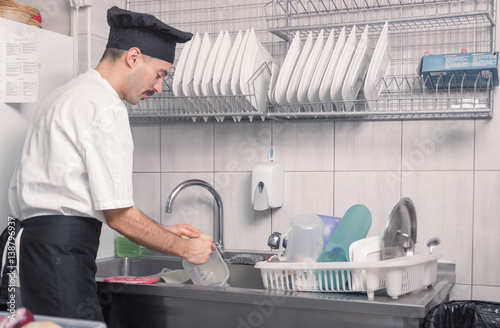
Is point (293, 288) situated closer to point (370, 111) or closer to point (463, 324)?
point (463, 324)

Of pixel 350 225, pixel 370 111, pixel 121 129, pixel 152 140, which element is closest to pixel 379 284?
pixel 350 225

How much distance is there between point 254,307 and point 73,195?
1.86 ft

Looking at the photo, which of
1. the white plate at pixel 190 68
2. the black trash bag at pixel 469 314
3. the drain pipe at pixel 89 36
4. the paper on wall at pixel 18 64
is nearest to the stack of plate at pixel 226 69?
the white plate at pixel 190 68

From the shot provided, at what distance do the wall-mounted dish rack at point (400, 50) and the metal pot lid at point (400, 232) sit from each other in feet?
1.17

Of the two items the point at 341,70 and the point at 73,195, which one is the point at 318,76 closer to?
the point at 341,70

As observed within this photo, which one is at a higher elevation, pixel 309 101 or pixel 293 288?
pixel 309 101

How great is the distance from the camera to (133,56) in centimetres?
156

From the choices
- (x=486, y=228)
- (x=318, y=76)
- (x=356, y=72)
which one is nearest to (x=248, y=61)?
(x=318, y=76)

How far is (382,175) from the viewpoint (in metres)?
2.04

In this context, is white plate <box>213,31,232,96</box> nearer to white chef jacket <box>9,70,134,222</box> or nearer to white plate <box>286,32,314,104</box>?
white plate <box>286,32,314,104</box>

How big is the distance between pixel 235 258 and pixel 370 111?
72 cm

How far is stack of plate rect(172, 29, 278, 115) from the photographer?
76.8 inches

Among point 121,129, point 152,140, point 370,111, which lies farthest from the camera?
point 152,140

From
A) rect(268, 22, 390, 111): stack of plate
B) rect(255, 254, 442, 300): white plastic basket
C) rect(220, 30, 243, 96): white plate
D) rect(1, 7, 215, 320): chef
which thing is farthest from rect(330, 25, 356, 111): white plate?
rect(1, 7, 215, 320): chef
